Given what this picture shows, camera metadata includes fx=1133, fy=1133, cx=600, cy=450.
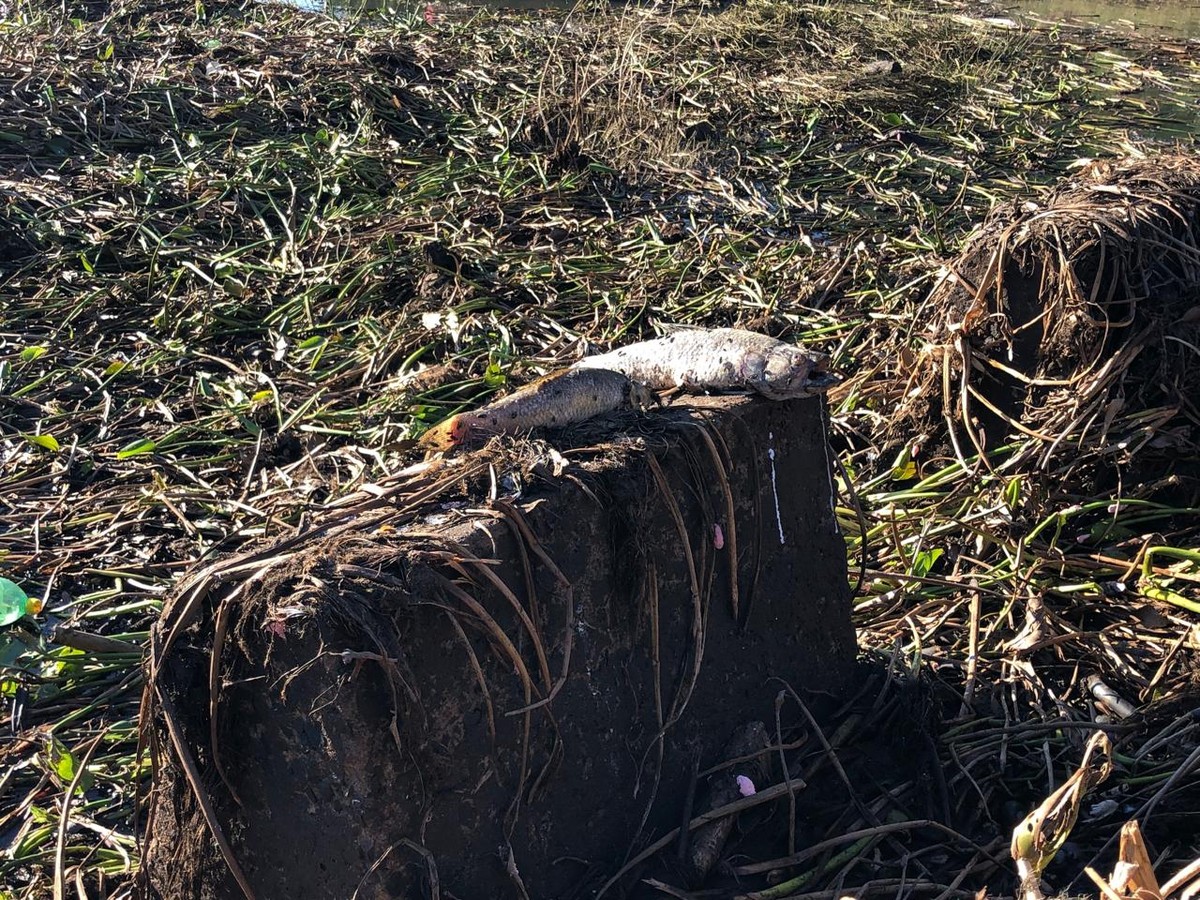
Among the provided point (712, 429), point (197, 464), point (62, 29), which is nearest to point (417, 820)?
point (712, 429)

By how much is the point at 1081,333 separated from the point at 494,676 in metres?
3.05

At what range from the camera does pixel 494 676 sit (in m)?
2.54

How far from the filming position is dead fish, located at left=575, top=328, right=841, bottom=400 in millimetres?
3264

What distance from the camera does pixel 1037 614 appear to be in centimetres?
388

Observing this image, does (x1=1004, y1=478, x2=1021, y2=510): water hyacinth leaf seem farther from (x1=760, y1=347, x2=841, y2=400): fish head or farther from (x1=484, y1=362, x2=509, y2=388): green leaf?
(x1=484, y1=362, x2=509, y2=388): green leaf

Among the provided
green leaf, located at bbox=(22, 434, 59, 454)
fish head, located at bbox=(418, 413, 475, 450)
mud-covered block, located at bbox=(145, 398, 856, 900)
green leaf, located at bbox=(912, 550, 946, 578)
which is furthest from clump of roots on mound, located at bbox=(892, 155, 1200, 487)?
A: green leaf, located at bbox=(22, 434, 59, 454)

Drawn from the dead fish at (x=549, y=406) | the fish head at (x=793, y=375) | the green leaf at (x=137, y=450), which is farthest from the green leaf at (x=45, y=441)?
the fish head at (x=793, y=375)

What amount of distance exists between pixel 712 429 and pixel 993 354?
219 centimetres

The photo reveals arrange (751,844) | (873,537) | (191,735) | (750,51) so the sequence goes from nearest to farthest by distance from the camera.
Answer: (191,735) → (751,844) → (873,537) → (750,51)

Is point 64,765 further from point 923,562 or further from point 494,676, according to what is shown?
point 923,562

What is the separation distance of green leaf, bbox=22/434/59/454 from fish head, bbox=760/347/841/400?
3380 millimetres

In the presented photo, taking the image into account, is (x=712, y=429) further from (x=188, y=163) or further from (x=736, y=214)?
(x=188, y=163)

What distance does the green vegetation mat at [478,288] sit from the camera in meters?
3.62

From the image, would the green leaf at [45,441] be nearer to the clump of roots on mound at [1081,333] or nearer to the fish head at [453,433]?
the fish head at [453,433]
